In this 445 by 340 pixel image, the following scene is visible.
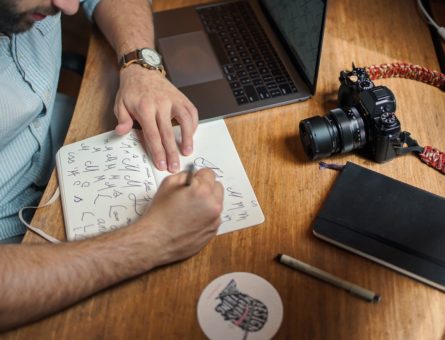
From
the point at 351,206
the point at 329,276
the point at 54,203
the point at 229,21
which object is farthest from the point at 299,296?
the point at 229,21

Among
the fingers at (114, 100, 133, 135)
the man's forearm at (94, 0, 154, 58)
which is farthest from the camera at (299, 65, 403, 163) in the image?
the man's forearm at (94, 0, 154, 58)

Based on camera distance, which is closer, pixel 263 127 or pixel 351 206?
pixel 351 206

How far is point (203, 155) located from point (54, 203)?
283mm

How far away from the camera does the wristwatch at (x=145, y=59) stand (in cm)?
100

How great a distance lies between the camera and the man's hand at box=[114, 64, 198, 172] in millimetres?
864

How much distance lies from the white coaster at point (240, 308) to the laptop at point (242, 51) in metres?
0.37

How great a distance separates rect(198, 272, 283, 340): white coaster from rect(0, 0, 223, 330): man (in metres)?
0.08

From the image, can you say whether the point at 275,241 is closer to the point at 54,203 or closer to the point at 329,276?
the point at 329,276

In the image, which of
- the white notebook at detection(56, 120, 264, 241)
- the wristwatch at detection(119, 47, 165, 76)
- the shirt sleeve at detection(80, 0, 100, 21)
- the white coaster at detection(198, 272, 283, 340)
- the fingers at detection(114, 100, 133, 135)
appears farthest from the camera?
the shirt sleeve at detection(80, 0, 100, 21)

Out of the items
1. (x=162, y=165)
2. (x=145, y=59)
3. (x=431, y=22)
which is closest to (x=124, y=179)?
(x=162, y=165)

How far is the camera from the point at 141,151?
0.89 meters

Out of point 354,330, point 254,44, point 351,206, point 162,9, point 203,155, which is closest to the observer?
point 354,330

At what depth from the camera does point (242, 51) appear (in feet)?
3.53

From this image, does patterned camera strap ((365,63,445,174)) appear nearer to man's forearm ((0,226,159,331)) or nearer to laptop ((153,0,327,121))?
laptop ((153,0,327,121))
